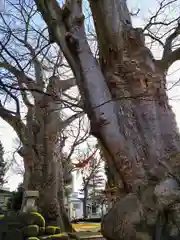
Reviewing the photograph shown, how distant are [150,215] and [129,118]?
3.87ft

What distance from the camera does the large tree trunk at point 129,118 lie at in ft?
8.80

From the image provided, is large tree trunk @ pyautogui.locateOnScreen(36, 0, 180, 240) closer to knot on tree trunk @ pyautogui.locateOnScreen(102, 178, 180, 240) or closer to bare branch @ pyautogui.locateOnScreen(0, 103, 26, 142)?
knot on tree trunk @ pyautogui.locateOnScreen(102, 178, 180, 240)

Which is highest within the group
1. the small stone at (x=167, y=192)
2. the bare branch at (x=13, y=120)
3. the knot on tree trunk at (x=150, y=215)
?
the bare branch at (x=13, y=120)

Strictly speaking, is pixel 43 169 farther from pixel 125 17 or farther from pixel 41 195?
pixel 125 17

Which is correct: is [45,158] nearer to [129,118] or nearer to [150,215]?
[129,118]

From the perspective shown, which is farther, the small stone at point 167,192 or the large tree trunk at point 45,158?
the large tree trunk at point 45,158

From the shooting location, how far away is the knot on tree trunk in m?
2.57

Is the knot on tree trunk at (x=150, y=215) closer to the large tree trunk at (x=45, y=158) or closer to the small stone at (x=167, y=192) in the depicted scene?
the small stone at (x=167, y=192)

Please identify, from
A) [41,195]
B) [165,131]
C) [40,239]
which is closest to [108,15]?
[165,131]

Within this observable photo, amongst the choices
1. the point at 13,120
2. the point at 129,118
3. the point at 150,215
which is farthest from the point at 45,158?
the point at 150,215

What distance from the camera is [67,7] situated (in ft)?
13.6

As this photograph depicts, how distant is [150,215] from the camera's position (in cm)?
266

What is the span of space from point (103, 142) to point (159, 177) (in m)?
0.75

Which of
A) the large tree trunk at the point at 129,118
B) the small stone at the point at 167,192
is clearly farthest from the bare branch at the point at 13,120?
the small stone at the point at 167,192
